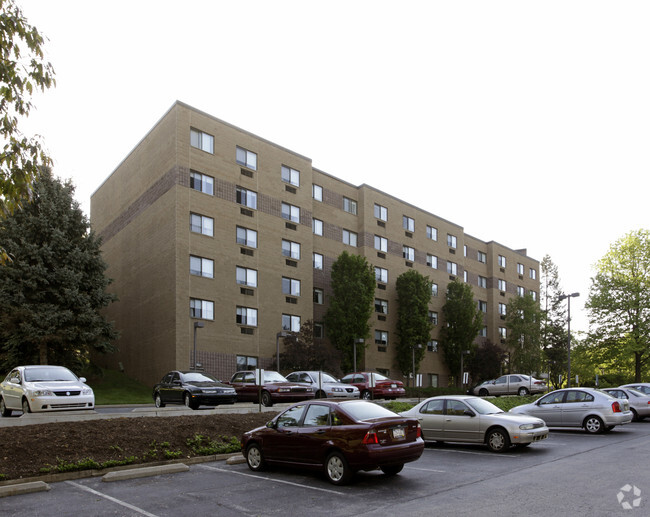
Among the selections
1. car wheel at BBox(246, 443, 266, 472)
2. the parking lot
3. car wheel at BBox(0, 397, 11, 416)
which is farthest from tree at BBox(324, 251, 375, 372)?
car wheel at BBox(246, 443, 266, 472)

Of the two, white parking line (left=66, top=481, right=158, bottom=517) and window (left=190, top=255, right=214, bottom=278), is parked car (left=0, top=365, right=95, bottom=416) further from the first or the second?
window (left=190, top=255, right=214, bottom=278)

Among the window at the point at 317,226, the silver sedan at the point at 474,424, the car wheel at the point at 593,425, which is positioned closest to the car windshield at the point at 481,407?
the silver sedan at the point at 474,424

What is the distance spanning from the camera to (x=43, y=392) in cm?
1681

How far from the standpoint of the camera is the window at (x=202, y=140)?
3788 cm

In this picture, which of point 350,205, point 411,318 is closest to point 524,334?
point 411,318

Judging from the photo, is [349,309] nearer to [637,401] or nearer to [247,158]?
[247,158]

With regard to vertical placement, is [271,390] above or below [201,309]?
below

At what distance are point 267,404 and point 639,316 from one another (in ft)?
124

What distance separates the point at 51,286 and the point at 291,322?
15.6 meters

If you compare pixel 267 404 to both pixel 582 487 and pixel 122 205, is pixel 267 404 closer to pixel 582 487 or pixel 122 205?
pixel 582 487

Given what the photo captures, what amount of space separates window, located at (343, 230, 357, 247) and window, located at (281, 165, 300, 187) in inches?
271

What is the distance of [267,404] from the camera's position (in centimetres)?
2453

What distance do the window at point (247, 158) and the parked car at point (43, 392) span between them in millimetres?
24097

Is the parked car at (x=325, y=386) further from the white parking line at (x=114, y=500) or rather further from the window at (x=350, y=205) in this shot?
the window at (x=350, y=205)
